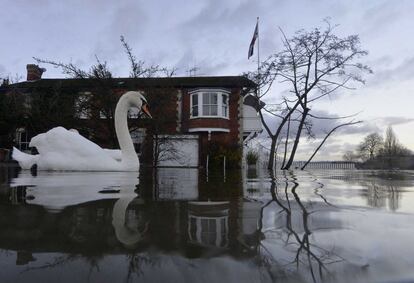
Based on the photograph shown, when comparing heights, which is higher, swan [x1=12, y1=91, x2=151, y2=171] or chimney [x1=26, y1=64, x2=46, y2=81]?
chimney [x1=26, y1=64, x2=46, y2=81]

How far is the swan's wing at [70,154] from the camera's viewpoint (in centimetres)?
1156

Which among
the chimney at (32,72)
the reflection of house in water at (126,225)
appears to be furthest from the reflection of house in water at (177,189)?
the chimney at (32,72)

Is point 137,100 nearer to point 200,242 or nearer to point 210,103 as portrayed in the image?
point 200,242

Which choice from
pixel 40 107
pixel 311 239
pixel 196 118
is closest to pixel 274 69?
pixel 196 118

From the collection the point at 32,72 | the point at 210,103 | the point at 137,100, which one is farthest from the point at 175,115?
the point at 32,72

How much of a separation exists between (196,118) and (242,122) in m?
4.23

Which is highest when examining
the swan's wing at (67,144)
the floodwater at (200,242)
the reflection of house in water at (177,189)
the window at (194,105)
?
the window at (194,105)

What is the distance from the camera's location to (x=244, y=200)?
5.15 metres

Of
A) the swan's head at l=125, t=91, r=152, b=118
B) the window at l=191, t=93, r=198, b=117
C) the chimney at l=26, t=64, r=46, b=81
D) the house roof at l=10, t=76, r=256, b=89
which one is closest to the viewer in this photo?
the swan's head at l=125, t=91, r=152, b=118

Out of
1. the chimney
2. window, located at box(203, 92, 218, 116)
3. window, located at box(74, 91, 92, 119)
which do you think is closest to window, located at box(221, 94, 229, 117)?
window, located at box(203, 92, 218, 116)

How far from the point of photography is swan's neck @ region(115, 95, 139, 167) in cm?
1181

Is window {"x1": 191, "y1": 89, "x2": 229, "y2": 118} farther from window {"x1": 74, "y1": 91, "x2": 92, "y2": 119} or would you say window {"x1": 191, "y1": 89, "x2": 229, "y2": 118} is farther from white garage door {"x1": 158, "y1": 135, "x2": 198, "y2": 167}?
window {"x1": 74, "y1": 91, "x2": 92, "y2": 119}

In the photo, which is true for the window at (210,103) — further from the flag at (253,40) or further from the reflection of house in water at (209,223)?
the reflection of house in water at (209,223)

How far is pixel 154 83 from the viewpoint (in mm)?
25484
